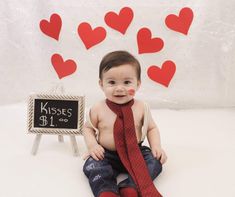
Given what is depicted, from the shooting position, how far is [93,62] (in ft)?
6.07

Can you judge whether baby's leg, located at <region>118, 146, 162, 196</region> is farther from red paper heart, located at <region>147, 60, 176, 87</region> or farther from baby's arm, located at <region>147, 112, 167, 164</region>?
red paper heart, located at <region>147, 60, 176, 87</region>

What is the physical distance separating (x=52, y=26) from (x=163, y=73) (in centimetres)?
56

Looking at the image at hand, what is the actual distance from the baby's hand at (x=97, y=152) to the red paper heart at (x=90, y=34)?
0.72 m

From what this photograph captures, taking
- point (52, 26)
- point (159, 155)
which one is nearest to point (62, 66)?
point (52, 26)

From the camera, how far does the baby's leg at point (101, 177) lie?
1.05 metres

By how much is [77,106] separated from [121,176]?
0.27 m

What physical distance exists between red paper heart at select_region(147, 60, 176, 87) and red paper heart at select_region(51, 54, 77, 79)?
0.36 m

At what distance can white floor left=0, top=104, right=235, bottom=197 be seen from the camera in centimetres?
112

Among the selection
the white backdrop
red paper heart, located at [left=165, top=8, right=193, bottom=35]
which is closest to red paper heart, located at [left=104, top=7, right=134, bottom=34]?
the white backdrop

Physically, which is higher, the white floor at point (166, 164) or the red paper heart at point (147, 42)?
the red paper heart at point (147, 42)

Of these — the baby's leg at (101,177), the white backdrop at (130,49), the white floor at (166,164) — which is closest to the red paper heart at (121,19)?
the white backdrop at (130,49)

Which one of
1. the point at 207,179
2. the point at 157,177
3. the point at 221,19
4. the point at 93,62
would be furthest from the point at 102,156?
the point at 221,19

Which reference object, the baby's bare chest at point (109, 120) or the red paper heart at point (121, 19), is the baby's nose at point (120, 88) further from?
the red paper heart at point (121, 19)

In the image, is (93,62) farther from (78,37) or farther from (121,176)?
(121,176)
